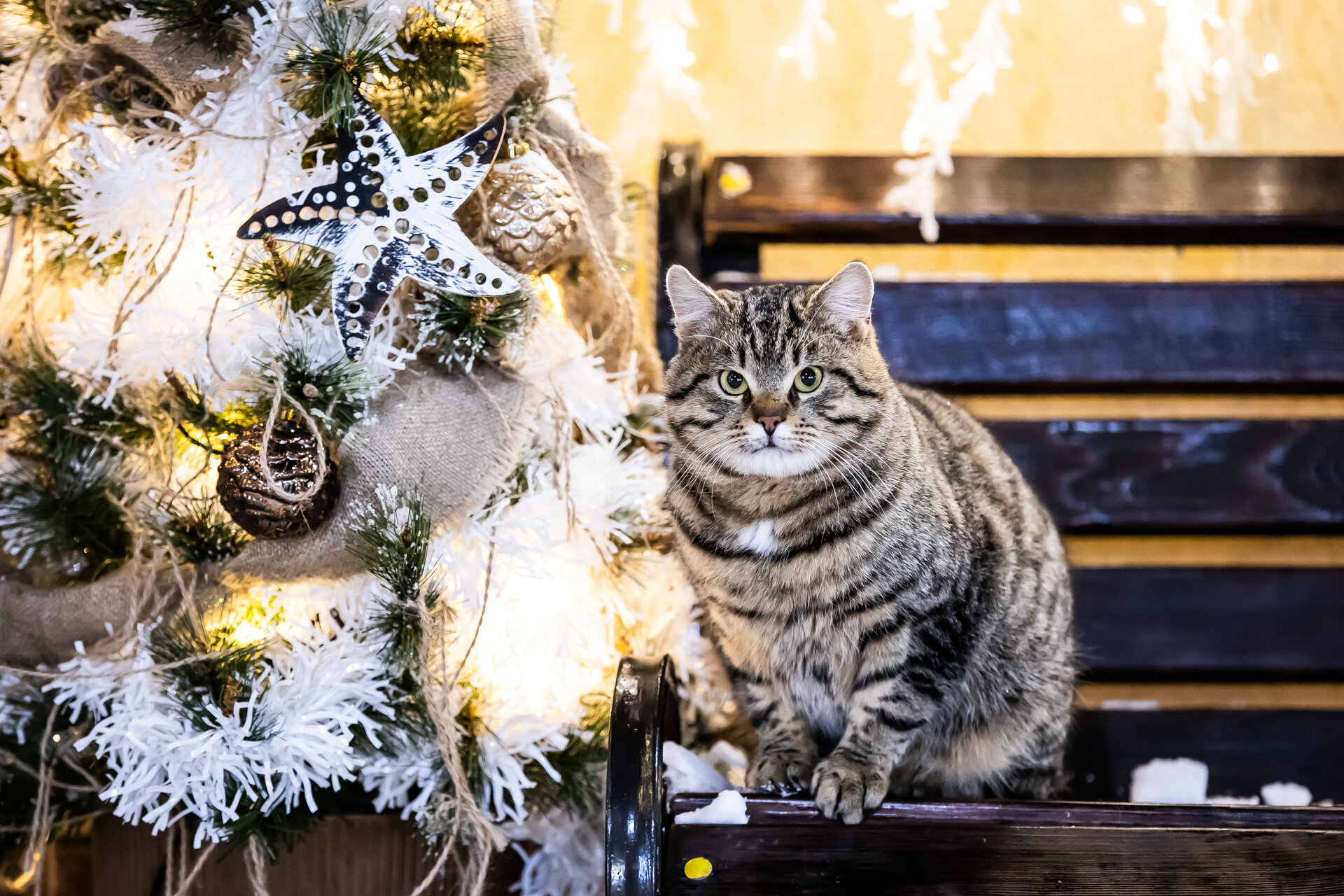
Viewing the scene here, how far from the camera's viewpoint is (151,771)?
2.55ft

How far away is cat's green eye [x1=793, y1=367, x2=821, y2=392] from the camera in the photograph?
85 centimetres

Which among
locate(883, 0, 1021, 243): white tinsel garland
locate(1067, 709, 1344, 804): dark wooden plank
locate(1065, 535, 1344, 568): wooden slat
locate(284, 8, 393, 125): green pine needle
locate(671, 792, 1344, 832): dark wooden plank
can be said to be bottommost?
locate(1067, 709, 1344, 804): dark wooden plank

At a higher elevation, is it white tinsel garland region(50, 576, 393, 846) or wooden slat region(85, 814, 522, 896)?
white tinsel garland region(50, 576, 393, 846)

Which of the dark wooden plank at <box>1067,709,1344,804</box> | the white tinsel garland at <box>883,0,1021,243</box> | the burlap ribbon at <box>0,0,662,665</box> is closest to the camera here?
the burlap ribbon at <box>0,0,662,665</box>

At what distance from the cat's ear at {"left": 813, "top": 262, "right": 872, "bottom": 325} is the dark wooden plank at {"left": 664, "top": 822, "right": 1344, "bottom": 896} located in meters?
0.47

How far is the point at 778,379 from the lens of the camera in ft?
2.78

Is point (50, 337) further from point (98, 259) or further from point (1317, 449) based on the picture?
point (1317, 449)

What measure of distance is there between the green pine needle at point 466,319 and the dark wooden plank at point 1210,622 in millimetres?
920

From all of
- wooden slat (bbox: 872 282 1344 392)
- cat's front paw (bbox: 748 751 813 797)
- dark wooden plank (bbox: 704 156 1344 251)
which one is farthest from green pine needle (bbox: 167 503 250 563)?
wooden slat (bbox: 872 282 1344 392)

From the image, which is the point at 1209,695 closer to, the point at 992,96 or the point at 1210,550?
the point at 1210,550

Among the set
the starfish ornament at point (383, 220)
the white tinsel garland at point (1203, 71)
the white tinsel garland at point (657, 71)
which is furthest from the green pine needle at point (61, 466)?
the white tinsel garland at point (1203, 71)

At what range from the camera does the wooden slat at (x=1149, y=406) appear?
135 centimetres

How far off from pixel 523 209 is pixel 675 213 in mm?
499

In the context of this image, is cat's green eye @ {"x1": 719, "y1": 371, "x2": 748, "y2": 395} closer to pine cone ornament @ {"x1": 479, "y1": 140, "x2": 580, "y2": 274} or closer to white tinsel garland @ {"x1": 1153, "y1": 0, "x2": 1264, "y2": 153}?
pine cone ornament @ {"x1": 479, "y1": 140, "x2": 580, "y2": 274}
